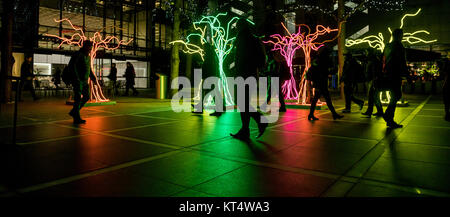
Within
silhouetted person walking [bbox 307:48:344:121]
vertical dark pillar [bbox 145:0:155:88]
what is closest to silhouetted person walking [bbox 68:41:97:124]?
silhouetted person walking [bbox 307:48:344:121]

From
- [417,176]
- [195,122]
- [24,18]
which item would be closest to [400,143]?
[417,176]

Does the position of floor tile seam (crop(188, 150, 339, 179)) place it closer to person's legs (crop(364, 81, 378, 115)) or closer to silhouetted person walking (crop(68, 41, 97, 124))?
→ silhouetted person walking (crop(68, 41, 97, 124))

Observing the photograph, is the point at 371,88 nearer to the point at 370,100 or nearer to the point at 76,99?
the point at 370,100

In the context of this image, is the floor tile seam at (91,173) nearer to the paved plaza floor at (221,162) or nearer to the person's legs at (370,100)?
the paved plaza floor at (221,162)

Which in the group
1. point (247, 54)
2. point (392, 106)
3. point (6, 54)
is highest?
point (6, 54)

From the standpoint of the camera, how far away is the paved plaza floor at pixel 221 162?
3.03 metres

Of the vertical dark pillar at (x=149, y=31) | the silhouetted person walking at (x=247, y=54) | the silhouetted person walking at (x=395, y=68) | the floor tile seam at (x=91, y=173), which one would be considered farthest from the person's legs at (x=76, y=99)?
the vertical dark pillar at (x=149, y=31)

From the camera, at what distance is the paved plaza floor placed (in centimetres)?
303

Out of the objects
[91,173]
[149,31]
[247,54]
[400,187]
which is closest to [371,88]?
[247,54]

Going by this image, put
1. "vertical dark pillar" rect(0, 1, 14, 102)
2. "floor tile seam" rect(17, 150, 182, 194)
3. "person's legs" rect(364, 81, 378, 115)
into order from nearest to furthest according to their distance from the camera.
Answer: "floor tile seam" rect(17, 150, 182, 194)
"person's legs" rect(364, 81, 378, 115)
"vertical dark pillar" rect(0, 1, 14, 102)

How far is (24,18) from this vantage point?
72.3ft

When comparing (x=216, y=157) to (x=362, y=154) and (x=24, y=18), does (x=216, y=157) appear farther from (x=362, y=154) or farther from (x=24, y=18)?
(x=24, y=18)

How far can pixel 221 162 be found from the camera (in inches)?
159
